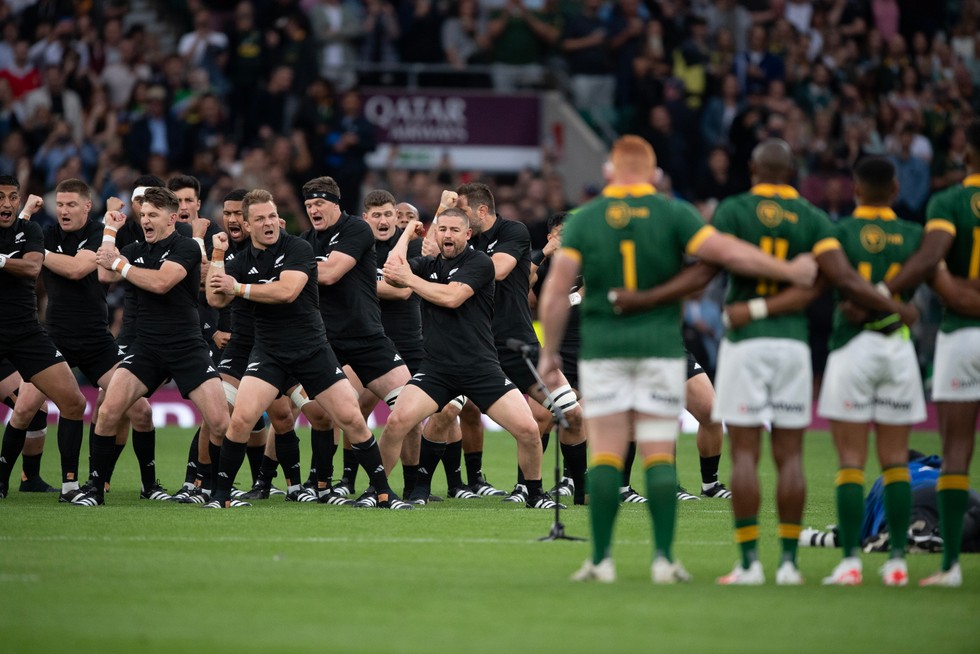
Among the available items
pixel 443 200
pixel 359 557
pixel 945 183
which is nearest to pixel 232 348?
pixel 443 200

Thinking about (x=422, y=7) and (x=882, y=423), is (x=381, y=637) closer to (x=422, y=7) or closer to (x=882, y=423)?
(x=882, y=423)

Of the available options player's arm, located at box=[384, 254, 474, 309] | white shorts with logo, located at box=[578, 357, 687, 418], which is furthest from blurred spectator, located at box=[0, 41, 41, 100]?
white shorts with logo, located at box=[578, 357, 687, 418]

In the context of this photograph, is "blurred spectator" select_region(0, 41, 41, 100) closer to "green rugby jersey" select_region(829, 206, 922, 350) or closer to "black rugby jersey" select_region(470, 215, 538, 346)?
"black rugby jersey" select_region(470, 215, 538, 346)

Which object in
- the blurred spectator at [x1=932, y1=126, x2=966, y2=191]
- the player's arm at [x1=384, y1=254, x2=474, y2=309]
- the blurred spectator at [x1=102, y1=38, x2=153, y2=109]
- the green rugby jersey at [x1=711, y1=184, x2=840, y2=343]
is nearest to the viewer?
the green rugby jersey at [x1=711, y1=184, x2=840, y2=343]

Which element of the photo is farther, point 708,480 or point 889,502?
point 708,480

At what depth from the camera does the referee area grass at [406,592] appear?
23.8 ft

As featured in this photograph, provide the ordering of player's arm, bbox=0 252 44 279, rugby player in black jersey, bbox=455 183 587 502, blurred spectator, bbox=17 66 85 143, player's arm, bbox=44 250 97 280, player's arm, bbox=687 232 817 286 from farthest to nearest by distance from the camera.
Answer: blurred spectator, bbox=17 66 85 143
rugby player in black jersey, bbox=455 183 587 502
player's arm, bbox=44 250 97 280
player's arm, bbox=0 252 44 279
player's arm, bbox=687 232 817 286

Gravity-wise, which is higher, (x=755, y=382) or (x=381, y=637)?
(x=755, y=382)

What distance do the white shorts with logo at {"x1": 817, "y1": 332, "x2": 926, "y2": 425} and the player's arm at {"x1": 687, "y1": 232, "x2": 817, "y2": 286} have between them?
609mm

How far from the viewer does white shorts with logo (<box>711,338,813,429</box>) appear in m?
8.91

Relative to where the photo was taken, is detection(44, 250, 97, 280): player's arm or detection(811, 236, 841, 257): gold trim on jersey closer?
detection(811, 236, 841, 257): gold trim on jersey

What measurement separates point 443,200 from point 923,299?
12.4 metres

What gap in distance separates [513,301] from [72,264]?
402 cm

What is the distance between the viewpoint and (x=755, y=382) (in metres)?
8.92
